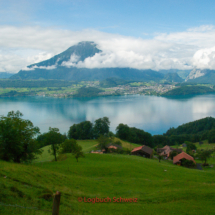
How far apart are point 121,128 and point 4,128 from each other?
135ft

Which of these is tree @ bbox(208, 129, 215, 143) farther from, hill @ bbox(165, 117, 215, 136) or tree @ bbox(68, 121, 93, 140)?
tree @ bbox(68, 121, 93, 140)

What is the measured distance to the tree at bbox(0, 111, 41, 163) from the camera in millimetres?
16156

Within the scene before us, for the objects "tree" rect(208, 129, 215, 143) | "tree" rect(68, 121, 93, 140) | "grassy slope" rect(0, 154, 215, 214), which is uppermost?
"grassy slope" rect(0, 154, 215, 214)

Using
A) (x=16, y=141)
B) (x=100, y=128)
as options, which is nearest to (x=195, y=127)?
→ (x=100, y=128)

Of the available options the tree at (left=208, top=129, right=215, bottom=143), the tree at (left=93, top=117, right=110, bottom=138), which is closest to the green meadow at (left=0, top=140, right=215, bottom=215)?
the tree at (left=93, top=117, right=110, bottom=138)

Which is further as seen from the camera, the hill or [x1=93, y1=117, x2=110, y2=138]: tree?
the hill

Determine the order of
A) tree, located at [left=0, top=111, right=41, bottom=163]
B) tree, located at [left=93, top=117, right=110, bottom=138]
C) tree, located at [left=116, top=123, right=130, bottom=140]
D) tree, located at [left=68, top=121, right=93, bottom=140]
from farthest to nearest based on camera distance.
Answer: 1. tree, located at [left=93, top=117, right=110, bottom=138]
2. tree, located at [left=68, top=121, right=93, bottom=140]
3. tree, located at [left=116, top=123, right=130, bottom=140]
4. tree, located at [left=0, top=111, right=41, bottom=163]

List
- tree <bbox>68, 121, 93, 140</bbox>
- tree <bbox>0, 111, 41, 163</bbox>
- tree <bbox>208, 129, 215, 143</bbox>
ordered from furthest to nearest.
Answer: tree <bbox>208, 129, 215, 143</bbox> < tree <bbox>68, 121, 93, 140</bbox> < tree <bbox>0, 111, 41, 163</bbox>

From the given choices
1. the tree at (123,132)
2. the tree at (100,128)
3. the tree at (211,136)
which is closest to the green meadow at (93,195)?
the tree at (123,132)

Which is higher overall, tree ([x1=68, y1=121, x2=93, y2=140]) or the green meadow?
the green meadow

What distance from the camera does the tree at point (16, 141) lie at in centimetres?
1616


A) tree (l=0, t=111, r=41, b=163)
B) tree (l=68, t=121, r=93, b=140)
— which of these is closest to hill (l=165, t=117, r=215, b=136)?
tree (l=68, t=121, r=93, b=140)

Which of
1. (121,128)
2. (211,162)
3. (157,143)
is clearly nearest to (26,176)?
(211,162)

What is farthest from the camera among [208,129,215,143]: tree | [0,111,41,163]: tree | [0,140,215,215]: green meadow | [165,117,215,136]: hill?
[165,117,215,136]: hill
